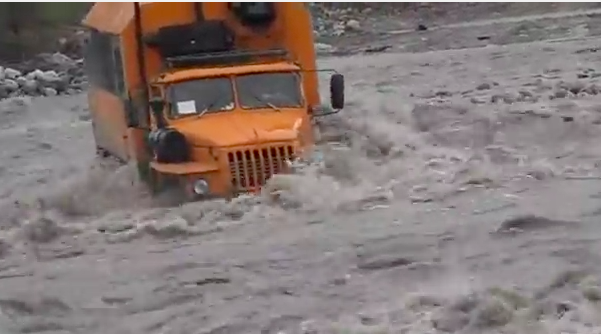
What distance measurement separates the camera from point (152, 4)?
17.3 metres

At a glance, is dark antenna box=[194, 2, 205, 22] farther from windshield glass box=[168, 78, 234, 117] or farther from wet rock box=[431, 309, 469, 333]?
wet rock box=[431, 309, 469, 333]

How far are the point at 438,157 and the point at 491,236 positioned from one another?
4895mm

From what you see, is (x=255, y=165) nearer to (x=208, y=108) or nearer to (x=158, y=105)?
(x=208, y=108)

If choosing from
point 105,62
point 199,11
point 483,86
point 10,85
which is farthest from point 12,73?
point 199,11

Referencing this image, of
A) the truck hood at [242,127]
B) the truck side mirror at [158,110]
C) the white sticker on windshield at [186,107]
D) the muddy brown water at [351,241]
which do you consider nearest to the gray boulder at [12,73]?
the muddy brown water at [351,241]

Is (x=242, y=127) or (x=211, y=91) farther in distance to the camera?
(x=211, y=91)

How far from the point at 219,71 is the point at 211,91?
0.23 m

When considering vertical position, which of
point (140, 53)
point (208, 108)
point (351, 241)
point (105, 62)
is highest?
point (140, 53)

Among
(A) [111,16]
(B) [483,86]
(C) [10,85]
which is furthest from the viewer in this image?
(C) [10,85]

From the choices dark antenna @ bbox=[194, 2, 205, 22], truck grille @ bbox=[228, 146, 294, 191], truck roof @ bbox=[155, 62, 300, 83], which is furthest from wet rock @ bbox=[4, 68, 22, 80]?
truck grille @ bbox=[228, 146, 294, 191]

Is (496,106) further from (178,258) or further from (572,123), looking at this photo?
(178,258)

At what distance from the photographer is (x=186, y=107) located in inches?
637

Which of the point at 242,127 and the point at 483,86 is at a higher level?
the point at 242,127

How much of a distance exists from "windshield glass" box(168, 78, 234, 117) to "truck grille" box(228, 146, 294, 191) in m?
1.04
